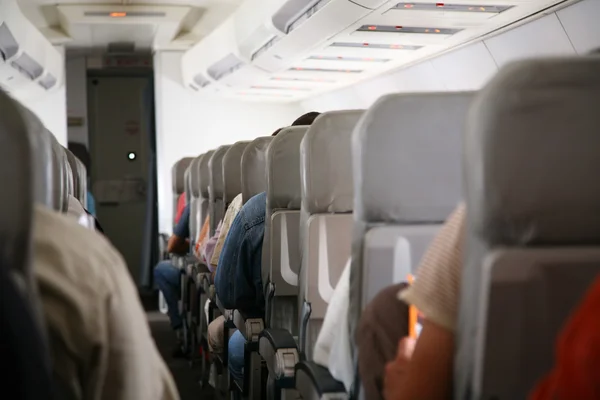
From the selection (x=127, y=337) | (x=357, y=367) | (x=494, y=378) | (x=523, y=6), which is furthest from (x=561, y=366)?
(x=523, y=6)

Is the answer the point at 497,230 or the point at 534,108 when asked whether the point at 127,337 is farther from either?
the point at 534,108

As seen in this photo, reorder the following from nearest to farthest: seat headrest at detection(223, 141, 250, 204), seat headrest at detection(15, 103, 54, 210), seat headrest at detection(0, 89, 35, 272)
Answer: seat headrest at detection(0, 89, 35, 272)
seat headrest at detection(15, 103, 54, 210)
seat headrest at detection(223, 141, 250, 204)

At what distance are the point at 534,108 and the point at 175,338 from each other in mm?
6994

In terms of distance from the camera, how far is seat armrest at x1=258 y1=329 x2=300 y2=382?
2.91 meters

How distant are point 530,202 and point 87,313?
2.49 ft

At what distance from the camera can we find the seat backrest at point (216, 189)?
18.1 feet

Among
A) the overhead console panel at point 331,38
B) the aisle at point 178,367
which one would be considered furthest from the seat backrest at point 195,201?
the overhead console panel at point 331,38

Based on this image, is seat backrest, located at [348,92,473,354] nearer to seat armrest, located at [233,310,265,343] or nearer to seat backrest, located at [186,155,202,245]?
seat armrest, located at [233,310,265,343]

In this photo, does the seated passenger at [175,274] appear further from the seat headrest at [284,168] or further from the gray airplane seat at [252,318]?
the seat headrest at [284,168]

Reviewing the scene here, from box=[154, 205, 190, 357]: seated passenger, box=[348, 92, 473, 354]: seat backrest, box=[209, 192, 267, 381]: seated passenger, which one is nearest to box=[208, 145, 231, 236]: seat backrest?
box=[154, 205, 190, 357]: seated passenger

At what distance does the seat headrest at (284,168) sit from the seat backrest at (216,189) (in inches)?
83.8

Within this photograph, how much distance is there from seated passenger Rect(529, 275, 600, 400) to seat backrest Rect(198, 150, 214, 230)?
516cm

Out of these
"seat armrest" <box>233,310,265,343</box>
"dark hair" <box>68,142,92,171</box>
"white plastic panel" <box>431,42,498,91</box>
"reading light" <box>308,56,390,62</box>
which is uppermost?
"reading light" <box>308,56,390,62</box>

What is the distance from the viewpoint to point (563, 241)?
136cm
